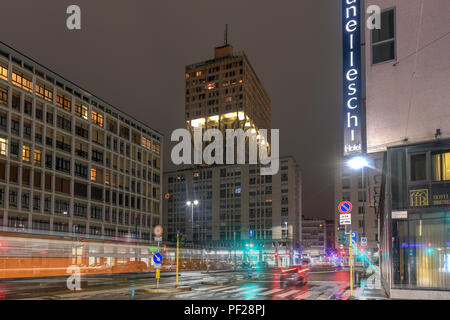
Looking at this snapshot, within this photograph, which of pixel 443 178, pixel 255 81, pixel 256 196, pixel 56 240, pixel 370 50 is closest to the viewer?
pixel 443 178

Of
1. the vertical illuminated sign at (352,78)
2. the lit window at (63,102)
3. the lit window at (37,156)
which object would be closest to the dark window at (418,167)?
the vertical illuminated sign at (352,78)

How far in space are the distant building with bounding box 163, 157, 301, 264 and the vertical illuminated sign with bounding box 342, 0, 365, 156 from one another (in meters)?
97.7

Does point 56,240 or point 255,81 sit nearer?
point 56,240

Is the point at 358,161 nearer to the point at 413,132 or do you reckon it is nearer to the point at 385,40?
the point at 413,132

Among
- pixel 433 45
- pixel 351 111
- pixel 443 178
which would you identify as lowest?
pixel 443 178

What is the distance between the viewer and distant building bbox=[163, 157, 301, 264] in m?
123

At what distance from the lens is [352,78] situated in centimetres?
2202

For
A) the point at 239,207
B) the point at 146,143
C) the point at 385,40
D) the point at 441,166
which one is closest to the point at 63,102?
the point at 146,143

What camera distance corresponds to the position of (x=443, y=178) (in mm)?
18078

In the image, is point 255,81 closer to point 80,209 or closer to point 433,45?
point 80,209

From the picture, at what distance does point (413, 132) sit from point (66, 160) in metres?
54.3

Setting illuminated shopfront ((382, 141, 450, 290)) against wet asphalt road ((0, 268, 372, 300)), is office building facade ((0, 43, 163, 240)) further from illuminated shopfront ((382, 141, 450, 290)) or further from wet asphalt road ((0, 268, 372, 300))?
illuminated shopfront ((382, 141, 450, 290))
